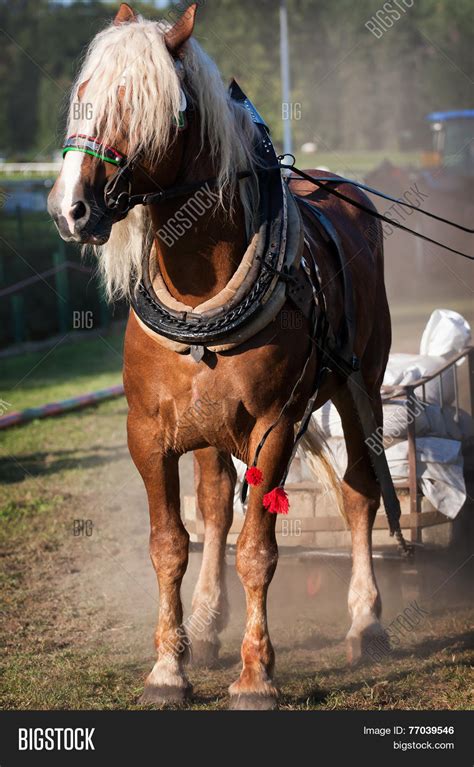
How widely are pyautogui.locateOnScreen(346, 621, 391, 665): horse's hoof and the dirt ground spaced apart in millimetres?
36

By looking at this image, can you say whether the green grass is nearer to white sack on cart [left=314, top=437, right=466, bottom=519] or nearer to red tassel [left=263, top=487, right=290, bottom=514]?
white sack on cart [left=314, top=437, right=466, bottom=519]

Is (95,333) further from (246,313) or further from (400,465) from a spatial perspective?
(246,313)

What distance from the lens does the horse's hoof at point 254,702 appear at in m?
3.83

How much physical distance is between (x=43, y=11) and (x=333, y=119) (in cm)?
1470

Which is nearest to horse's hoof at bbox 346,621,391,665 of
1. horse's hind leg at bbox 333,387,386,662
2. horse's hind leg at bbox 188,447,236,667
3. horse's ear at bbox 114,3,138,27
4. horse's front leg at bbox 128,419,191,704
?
horse's hind leg at bbox 333,387,386,662

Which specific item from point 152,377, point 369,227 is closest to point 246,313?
point 152,377

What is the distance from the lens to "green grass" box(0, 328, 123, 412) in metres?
11.5

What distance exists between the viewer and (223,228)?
12.3 ft

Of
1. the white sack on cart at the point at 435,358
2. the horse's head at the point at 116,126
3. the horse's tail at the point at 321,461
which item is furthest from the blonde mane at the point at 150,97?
the white sack on cart at the point at 435,358

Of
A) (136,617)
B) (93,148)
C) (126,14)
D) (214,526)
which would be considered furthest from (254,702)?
(126,14)

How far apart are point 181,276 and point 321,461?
1.65m

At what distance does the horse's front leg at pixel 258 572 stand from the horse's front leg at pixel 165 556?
251mm

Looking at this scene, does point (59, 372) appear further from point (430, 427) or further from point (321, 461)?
point (321, 461)

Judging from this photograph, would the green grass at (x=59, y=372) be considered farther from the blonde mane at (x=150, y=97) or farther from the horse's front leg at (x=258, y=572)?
the blonde mane at (x=150, y=97)
